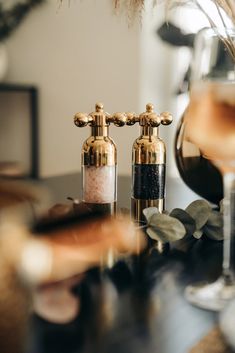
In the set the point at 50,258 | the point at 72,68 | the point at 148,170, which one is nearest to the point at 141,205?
the point at 148,170

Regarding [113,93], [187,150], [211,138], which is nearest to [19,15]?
[113,93]

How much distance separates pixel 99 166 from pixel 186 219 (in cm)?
18

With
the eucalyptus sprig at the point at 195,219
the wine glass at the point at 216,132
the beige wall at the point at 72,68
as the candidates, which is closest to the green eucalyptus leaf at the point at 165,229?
the eucalyptus sprig at the point at 195,219

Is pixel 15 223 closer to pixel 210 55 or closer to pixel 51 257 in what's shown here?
pixel 51 257

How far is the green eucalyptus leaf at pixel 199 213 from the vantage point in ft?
2.45

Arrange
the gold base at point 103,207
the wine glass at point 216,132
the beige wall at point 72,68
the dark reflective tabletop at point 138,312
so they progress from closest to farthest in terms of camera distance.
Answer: the dark reflective tabletop at point 138,312, the wine glass at point 216,132, the gold base at point 103,207, the beige wall at point 72,68

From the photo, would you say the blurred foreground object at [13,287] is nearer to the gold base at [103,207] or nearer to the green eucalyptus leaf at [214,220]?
the gold base at [103,207]

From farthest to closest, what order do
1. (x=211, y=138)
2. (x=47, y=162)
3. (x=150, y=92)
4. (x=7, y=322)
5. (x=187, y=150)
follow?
1. (x=47, y=162)
2. (x=150, y=92)
3. (x=187, y=150)
4. (x=211, y=138)
5. (x=7, y=322)

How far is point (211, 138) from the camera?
0.58m

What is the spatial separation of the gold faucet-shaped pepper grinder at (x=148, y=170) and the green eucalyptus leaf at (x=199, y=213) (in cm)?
10

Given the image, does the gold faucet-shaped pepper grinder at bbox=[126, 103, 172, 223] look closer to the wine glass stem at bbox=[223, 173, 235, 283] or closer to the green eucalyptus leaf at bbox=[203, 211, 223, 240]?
the green eucalyptus leaf at bbox=[203, 211, 223, 240]

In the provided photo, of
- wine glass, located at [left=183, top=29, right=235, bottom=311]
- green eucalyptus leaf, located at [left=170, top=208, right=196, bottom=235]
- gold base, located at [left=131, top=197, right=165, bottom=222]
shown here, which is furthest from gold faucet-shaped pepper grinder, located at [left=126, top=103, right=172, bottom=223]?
wine glass, located at [left=183, top=29, right=235, bottom=311]

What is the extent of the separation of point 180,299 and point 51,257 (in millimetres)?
158

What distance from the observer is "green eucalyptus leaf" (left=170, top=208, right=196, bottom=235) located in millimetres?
744
